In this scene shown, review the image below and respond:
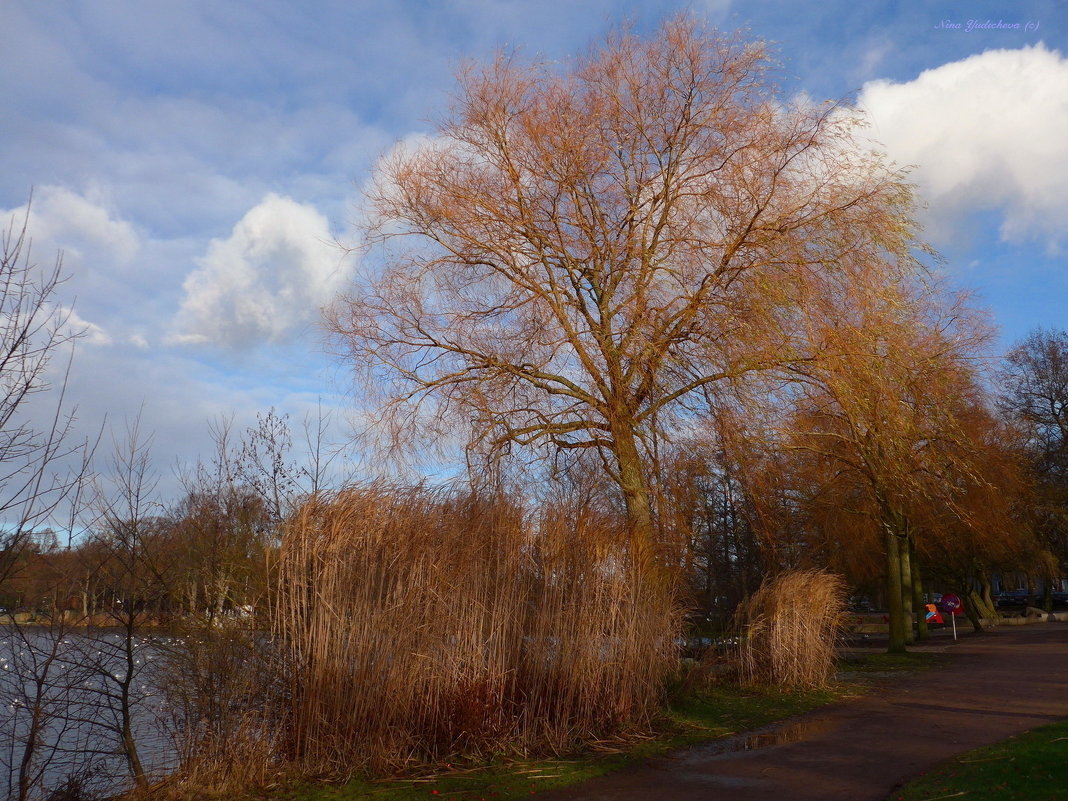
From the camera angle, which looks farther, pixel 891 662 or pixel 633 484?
pixel 891 662

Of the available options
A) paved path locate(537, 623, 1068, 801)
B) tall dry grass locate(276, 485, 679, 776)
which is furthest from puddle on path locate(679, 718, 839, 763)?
tall dry grass locate(276, 485, 679, 776)

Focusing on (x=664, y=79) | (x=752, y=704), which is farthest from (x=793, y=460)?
(x=664, y=79)

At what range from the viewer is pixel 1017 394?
39.3 m

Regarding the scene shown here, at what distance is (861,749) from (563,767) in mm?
3381

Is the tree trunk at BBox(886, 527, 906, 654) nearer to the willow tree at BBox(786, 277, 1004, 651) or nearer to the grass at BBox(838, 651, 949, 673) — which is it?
the grass at BBox(838, 651, 949, 673)

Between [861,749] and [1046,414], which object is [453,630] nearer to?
[861,749]

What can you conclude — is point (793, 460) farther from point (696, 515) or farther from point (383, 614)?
point (383, 614)

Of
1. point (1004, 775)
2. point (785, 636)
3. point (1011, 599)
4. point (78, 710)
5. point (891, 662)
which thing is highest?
point (785, 636)

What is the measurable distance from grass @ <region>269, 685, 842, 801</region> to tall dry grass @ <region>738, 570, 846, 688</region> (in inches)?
46.8

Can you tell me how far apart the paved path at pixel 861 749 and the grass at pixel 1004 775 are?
32cm

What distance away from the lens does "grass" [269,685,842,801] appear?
316 inches

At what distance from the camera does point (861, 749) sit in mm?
9727

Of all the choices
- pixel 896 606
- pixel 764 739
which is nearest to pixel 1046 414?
pixel 896 606

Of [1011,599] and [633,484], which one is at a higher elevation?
[633,484]
